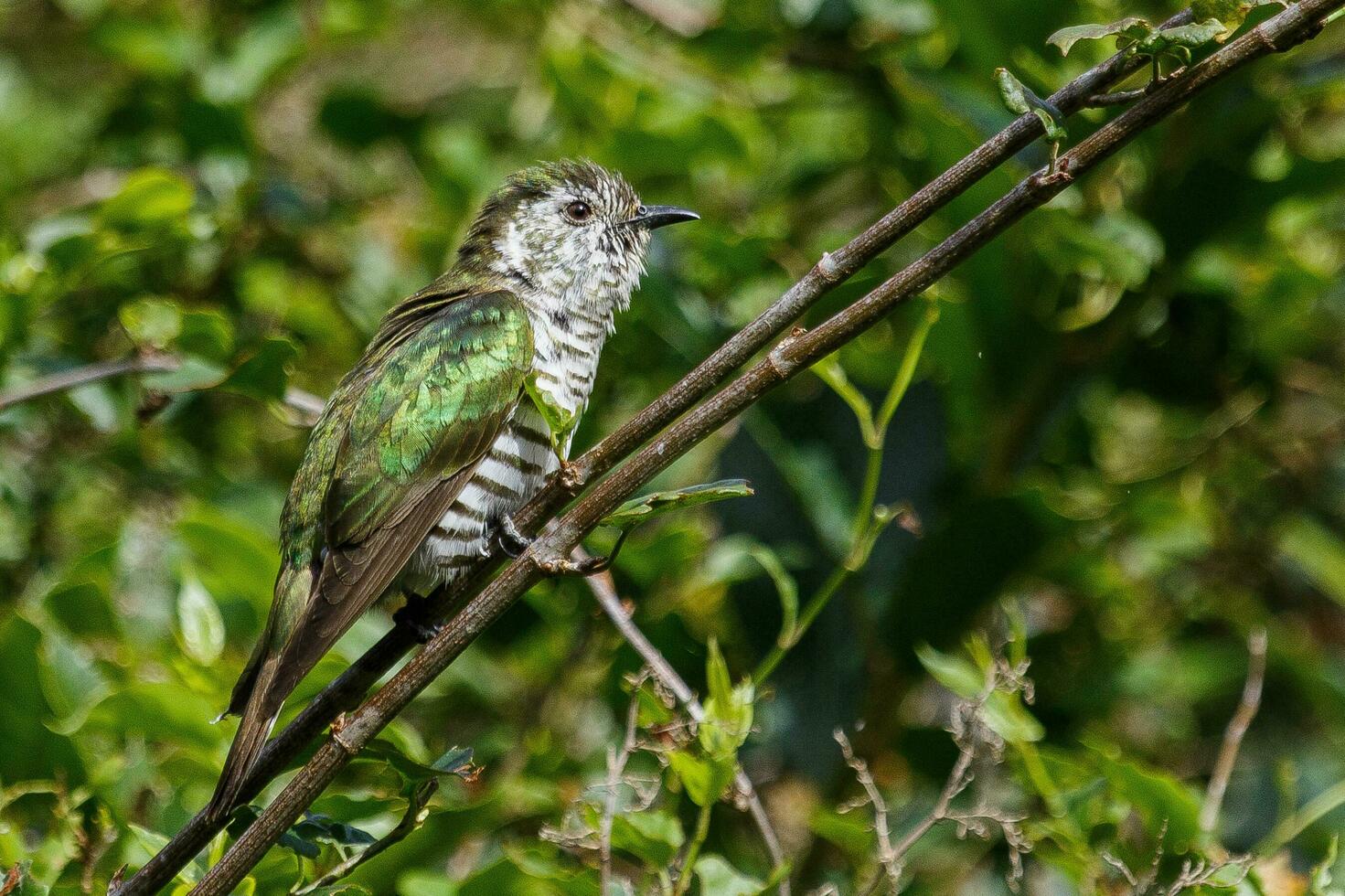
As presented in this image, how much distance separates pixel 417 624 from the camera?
2822 mm

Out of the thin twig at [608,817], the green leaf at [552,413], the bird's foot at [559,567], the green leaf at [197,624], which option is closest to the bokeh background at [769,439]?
the green leaf at [197,624]

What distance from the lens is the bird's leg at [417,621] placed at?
2744 millimetres

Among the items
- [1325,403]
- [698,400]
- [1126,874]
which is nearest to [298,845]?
[698,400]

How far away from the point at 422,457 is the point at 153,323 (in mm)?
827

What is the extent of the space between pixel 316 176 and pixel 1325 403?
11.4 ft

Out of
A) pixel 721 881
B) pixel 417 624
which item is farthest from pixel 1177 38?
pixel 417 624

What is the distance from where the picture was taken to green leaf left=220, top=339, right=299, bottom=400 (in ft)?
10.9

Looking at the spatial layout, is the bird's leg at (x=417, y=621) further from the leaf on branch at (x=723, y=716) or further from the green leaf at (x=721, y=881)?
the green leaf at (x=721, y=881)

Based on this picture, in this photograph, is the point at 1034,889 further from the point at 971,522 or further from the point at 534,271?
the point at 534,271

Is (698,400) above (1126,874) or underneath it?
above

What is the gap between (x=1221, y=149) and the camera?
12.1 ft

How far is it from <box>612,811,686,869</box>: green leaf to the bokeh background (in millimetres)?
121

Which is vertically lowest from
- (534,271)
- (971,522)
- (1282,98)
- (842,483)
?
(971,522)

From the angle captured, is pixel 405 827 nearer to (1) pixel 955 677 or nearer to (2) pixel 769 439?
(1) pixel 955 677
